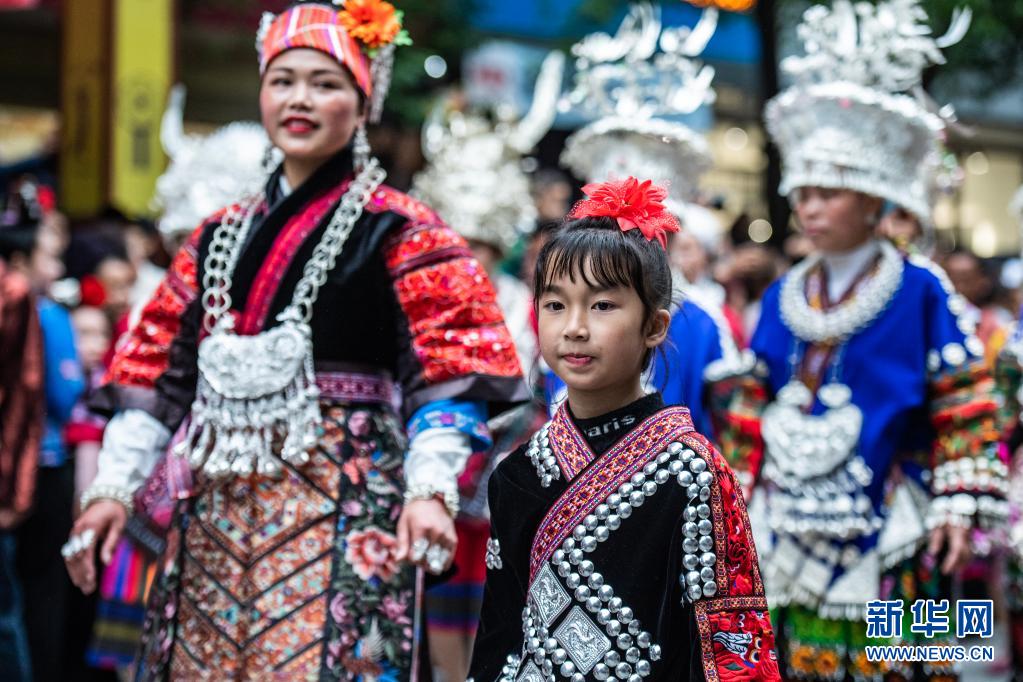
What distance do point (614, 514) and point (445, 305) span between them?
1.01 meters

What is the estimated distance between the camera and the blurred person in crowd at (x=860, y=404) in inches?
169

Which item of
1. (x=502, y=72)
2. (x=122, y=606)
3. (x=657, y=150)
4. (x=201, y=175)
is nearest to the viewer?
(x=657, y=150)

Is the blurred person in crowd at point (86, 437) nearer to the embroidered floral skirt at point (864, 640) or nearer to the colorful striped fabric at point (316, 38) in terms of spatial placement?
the colorful striped fabric at point (316, 38)

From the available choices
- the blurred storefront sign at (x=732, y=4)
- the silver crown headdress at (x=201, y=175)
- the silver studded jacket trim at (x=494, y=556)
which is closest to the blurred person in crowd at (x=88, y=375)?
the silver crown headdress at (x=201, y=175)

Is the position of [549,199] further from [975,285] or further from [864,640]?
[864,640]

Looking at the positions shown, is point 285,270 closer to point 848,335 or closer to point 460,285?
point 460,285

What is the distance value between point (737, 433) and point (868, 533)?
521 millimetres

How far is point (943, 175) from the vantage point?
501 cm

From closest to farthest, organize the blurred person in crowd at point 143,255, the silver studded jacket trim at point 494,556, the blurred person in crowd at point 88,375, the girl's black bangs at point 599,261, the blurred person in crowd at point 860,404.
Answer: the girl's black bangs at point 599,261, the silver studded jacket trim at point 494,556, the blurred person in crowd at point 860,404, the blurred person in crowd at point 88,375, the blurred person in crowd at point 143,255

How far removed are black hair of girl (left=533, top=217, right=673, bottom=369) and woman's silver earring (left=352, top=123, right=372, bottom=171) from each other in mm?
1117

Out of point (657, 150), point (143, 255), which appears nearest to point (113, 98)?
point (143, 255)

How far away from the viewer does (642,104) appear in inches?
218

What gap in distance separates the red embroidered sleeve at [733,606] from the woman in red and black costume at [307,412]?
2.73ft

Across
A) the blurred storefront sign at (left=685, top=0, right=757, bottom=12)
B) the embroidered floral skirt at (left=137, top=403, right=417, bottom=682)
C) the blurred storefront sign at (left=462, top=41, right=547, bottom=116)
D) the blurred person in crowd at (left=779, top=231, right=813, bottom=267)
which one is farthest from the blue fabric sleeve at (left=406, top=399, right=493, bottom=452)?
the blurred storefront sign at (left=462, top=41, right=547, bottom=116)
